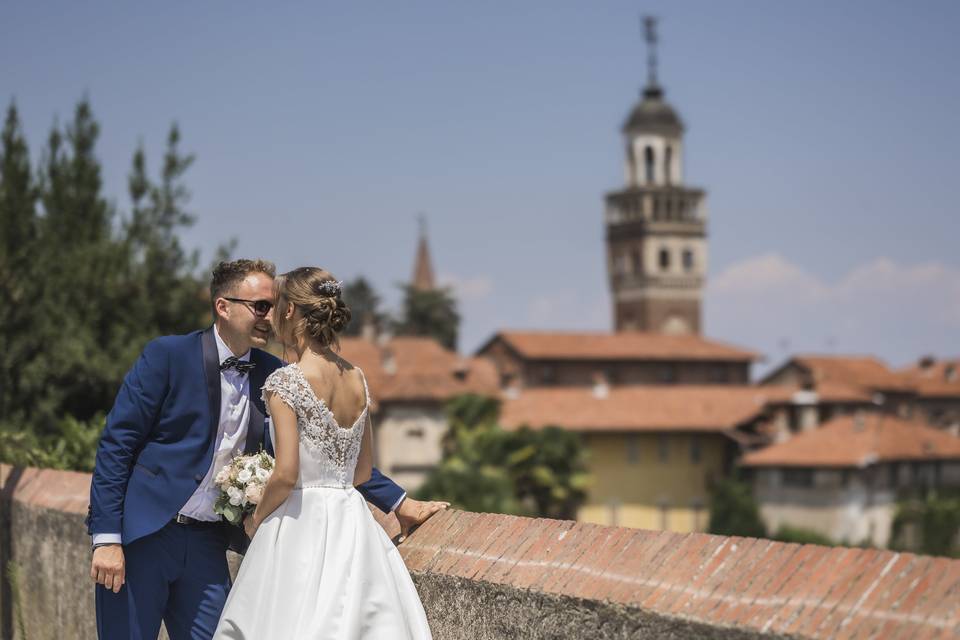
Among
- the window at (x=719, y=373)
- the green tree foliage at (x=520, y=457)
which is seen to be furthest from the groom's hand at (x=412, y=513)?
the window at (x=719, y=373)

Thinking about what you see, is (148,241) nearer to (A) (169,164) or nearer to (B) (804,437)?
(A) (169,164)

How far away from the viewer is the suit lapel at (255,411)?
4.96 metres

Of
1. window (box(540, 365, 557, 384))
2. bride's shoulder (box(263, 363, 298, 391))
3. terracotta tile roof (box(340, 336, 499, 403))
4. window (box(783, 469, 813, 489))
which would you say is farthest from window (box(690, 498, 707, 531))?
bride's shoulder (box(263, 363, 298, 391))

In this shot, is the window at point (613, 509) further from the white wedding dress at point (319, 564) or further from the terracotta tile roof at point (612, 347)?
the white wedding dress at point (319, 564)

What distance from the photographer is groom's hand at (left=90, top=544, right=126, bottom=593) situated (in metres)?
4.64

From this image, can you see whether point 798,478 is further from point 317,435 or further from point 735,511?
point 317,435

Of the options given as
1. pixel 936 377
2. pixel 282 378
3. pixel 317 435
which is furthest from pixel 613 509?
pixel 282 378

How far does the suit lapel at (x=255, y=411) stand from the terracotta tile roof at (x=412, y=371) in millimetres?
57457

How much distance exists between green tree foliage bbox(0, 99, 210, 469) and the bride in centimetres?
1184

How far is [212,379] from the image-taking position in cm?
484

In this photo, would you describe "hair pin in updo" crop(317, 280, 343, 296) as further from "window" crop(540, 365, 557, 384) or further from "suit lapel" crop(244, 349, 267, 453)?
"window" crop(540, 365, 557, 384)

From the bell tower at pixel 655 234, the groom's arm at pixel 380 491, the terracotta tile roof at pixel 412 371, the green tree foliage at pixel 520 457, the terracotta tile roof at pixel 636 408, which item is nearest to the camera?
the groom's arm at pixel 380 491

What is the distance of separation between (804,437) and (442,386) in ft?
59.4

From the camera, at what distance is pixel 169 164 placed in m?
21.1
